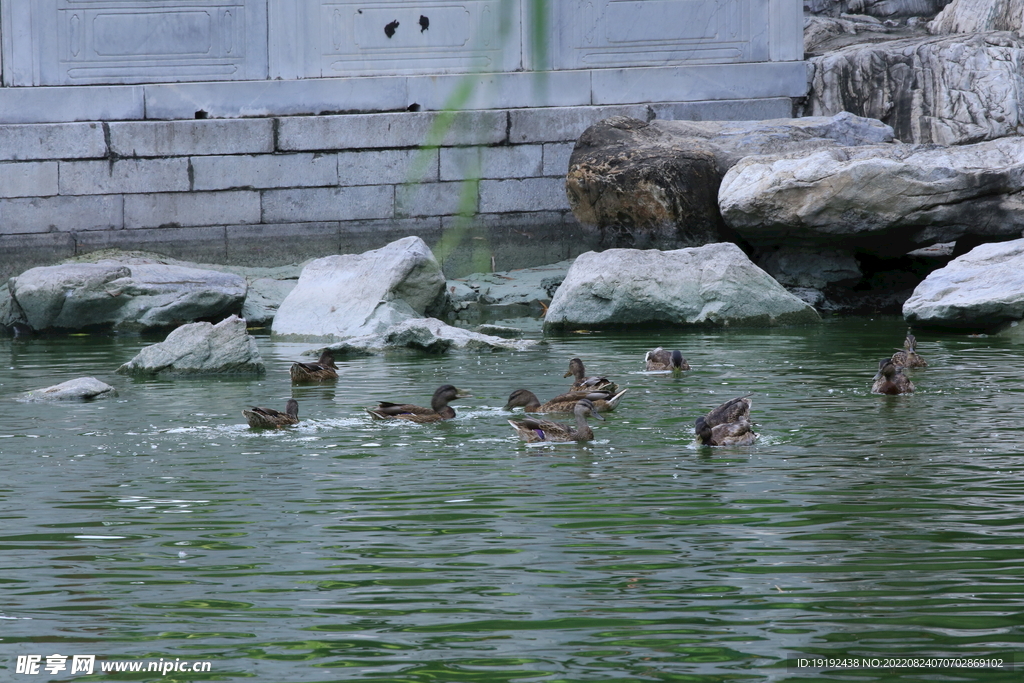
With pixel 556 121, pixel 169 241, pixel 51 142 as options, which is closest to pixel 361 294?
pixel 169 241

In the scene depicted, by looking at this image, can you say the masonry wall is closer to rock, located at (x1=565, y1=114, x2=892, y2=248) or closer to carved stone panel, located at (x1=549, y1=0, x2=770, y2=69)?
carved stone panel, located at (x1=549, y1=0, x2=770, y2=69)

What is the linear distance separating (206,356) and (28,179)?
6.89 m

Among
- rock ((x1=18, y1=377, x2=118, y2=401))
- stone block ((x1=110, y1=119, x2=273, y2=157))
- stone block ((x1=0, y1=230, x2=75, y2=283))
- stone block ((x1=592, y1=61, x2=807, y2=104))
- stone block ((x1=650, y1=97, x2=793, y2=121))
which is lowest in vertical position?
rock ((x1=18, y1=377, x2=118, y2=401))

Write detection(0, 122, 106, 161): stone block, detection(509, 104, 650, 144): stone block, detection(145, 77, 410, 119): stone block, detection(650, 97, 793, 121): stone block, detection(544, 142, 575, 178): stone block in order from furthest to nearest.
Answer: detection(650, 97, 793, 121): stone block → detection(544, 142, 575, 178): stone block → detection(509, 104, 650, 144): stone block → detection(145, 77, 410, 119): stone block → detection(0, 122, 106, 161): stone block

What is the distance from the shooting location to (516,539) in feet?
17.9

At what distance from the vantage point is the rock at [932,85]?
16.6m

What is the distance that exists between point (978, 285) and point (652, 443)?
270 inches

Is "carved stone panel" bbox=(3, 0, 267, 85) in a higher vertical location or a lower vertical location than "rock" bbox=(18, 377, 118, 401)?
higher

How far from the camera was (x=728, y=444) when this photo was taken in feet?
24.4

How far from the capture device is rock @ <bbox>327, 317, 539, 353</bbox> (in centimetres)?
1269

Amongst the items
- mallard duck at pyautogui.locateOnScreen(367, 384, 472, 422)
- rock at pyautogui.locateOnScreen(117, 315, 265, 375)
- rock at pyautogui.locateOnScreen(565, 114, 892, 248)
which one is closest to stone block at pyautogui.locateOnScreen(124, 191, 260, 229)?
rock at pyautogui.locateOnScreen(565, 114, 892, 248)

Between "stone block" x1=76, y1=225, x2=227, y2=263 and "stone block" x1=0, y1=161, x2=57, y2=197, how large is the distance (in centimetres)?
71

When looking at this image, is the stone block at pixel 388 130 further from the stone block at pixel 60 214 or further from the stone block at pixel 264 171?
the stone block at pixel 60 214

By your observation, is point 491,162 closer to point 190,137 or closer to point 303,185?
point 303,185
